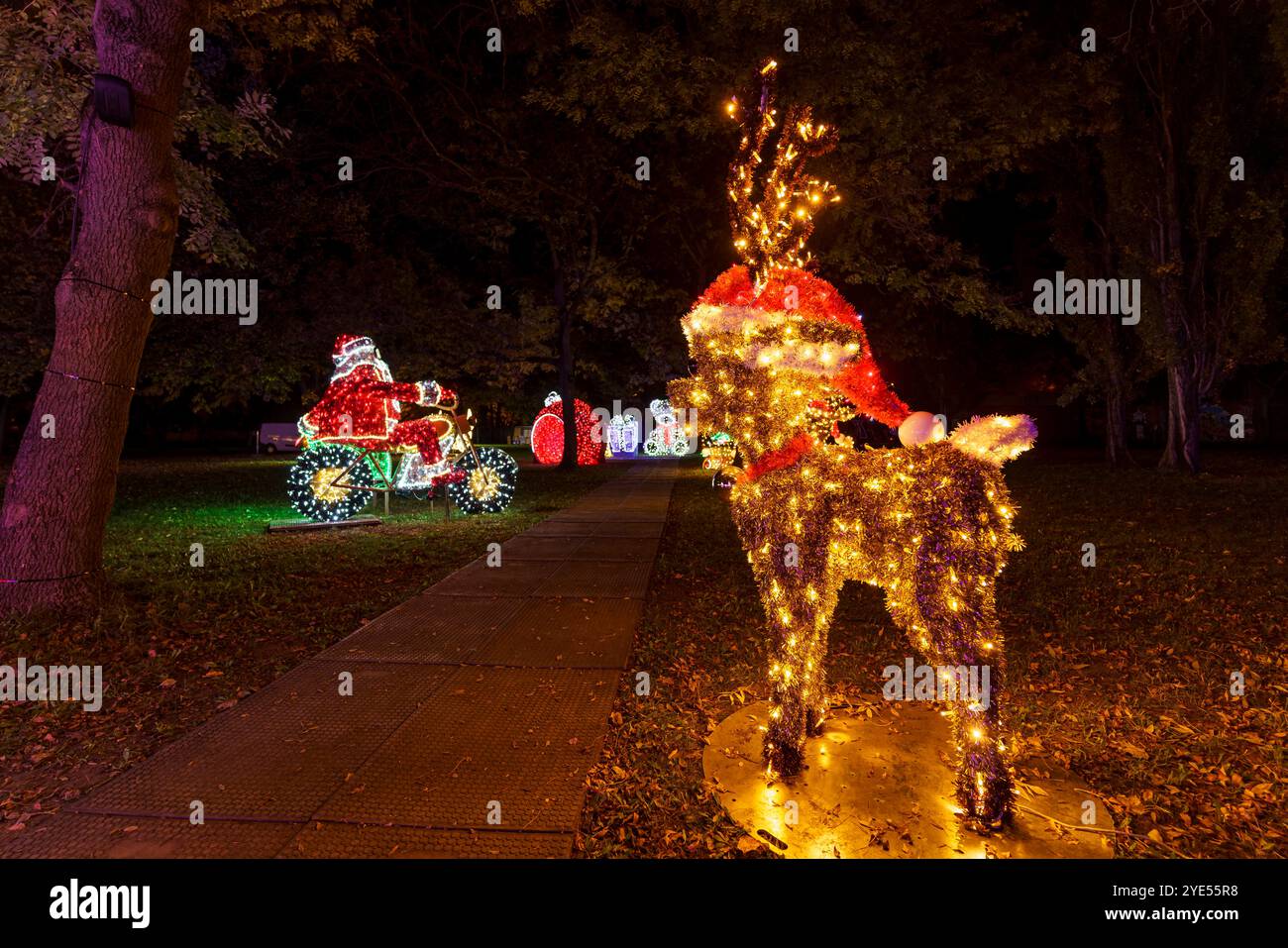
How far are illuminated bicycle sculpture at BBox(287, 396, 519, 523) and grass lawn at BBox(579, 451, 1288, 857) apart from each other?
4.74 meters

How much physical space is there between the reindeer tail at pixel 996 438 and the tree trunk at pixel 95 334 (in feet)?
21.9

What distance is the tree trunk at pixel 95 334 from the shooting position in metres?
6.04

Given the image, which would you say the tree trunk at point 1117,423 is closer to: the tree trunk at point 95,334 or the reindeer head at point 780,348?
the reindeer head at point 780,348

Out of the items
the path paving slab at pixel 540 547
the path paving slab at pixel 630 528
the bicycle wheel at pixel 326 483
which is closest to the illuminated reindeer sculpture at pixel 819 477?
the path paving slab at pixel 540 547

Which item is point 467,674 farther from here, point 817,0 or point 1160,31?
point 1160,31

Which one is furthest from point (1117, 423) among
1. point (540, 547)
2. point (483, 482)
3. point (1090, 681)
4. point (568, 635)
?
point (568, 635)

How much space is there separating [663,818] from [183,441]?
2281 inches

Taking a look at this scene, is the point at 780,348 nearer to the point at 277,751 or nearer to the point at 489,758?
the point at 489,758

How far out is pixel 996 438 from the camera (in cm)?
316

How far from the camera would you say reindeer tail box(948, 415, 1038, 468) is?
10.4 ft

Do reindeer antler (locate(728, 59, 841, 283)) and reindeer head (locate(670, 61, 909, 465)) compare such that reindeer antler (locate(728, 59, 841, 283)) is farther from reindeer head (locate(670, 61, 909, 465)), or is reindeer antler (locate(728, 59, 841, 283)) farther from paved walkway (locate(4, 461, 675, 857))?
paved walkway (locate(4, 461, 675, 857))

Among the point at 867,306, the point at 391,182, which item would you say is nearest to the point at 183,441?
the point at 391,182

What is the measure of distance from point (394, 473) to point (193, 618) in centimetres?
814

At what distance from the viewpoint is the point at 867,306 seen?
22.2 meters
